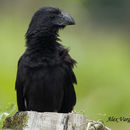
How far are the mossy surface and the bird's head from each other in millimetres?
2385

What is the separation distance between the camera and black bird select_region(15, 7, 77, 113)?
8.34 metres

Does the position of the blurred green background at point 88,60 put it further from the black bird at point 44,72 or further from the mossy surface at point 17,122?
the mossy surface at point 17,122

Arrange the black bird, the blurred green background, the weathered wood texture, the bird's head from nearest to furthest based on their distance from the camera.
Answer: the weathered wood texture < the black bird < the bird's head < the blurred green background

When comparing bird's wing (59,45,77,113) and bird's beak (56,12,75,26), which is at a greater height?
bird's beak (56,12,75,26)

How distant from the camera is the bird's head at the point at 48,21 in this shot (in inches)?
344

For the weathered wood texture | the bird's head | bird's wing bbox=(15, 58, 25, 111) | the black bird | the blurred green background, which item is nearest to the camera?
the weathered wood texture

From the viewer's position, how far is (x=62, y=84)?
8461 mm

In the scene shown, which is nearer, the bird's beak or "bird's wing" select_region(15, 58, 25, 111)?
"bird's wing" select_region(15, 58, 25, 111)

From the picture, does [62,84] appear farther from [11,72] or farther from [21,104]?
[11,72]

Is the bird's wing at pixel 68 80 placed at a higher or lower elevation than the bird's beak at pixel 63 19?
lower

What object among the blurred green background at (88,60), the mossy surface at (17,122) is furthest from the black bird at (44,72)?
the mossy surface at (17,122)

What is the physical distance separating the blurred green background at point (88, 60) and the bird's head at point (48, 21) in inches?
45.7

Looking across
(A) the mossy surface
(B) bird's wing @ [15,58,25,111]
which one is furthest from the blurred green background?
(A) the mossy surface

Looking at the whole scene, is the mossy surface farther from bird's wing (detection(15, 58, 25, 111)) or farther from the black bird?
bird's wing (detection(15, 58, 25, 111))
